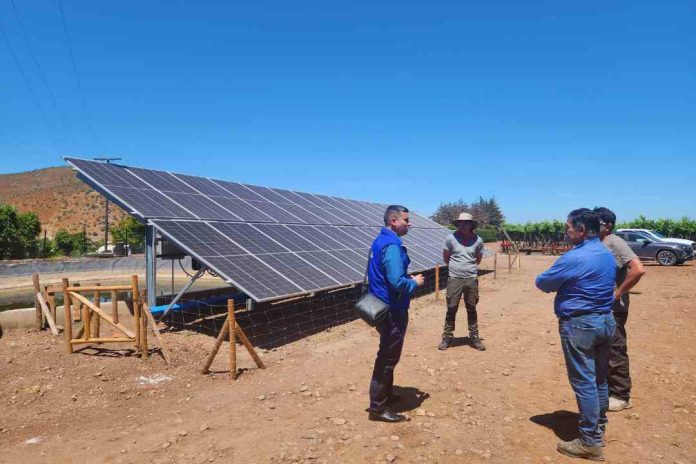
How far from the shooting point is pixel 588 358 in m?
3.75

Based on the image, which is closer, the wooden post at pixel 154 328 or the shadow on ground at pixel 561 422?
the shadow on ground at pixel 561 422

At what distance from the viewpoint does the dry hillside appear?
6019 cm

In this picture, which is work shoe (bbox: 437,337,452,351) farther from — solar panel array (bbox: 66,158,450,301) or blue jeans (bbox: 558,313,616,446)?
blue jeans (bbox: 558,313,616,446)

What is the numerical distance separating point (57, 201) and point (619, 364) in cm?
7721

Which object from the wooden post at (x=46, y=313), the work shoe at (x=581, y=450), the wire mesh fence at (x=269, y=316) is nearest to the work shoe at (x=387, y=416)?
the work shoe at (x=581, y=450)

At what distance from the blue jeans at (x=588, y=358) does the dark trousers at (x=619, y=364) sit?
1021mm

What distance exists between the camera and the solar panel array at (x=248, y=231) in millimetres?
8773

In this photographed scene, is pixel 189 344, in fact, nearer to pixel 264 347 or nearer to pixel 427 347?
pixel 264 347

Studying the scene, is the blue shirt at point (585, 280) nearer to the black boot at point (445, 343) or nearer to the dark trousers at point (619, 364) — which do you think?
the dark trousers at point (619, 364)

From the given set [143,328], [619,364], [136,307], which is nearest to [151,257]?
[136,307]

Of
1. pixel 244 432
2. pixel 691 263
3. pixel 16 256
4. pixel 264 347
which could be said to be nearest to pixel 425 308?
pixel 264 347

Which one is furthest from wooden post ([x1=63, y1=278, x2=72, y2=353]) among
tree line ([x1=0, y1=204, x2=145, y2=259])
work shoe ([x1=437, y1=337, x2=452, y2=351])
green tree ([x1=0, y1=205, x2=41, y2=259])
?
green tree ([x1=0, y1=205, x2=41, y2=259])

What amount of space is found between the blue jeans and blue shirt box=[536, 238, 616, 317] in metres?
0.09

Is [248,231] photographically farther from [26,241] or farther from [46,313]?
[26,241]
